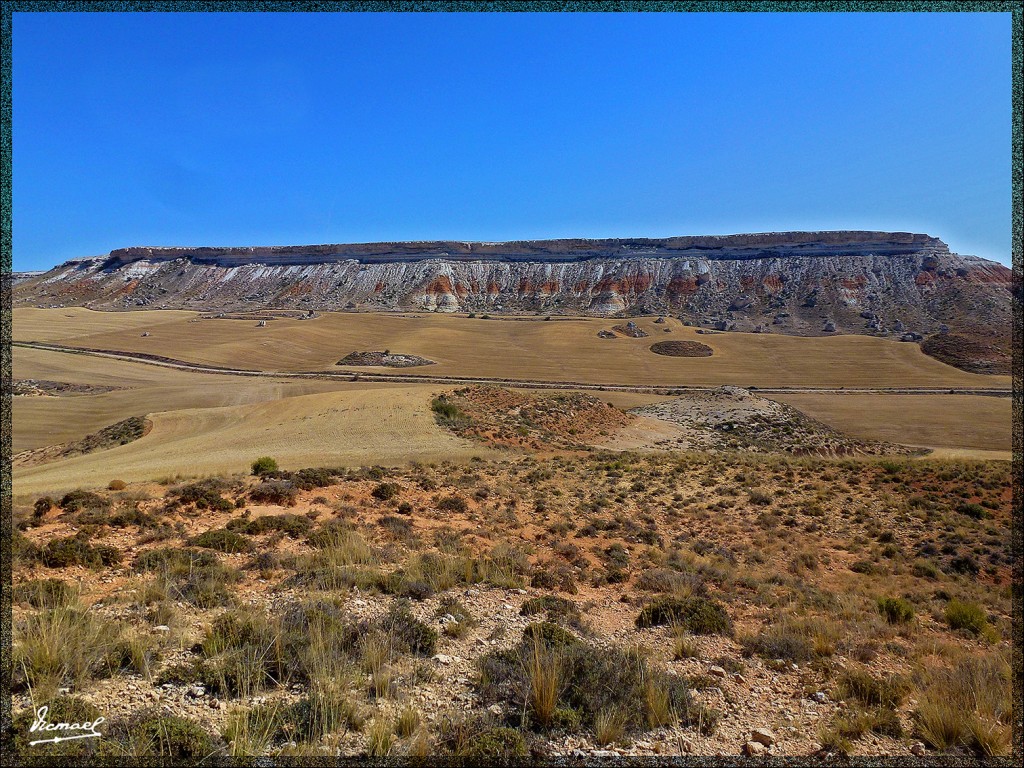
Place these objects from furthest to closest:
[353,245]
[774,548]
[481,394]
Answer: [353,245], [481,394], [774,548]

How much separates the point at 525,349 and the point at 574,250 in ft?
192

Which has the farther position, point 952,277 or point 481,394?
point 952,277

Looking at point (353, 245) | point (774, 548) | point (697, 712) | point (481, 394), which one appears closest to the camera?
point (697, 712)

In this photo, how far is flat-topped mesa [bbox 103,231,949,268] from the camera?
102m

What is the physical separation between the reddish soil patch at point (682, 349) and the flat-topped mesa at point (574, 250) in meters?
50.2

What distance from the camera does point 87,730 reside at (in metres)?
3.50

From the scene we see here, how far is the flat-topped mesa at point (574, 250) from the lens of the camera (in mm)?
101625

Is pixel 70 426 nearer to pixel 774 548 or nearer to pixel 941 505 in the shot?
pixel 774 548

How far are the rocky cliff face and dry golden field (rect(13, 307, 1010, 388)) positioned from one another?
50.9 ft

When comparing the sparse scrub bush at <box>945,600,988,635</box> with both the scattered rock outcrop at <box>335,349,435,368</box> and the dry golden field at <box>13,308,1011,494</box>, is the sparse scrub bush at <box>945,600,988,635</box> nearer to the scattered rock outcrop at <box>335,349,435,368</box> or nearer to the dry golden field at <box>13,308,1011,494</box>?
the dry golden field at <box>13,308,1011,494</box>

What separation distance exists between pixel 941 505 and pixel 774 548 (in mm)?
7450

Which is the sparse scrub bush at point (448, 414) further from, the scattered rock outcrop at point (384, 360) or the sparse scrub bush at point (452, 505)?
the scattered rock outcrop at point (384, 360)

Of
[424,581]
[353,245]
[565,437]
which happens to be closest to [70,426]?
[565,437]

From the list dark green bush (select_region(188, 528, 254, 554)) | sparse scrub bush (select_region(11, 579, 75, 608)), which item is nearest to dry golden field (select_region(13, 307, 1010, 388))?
dark green bush (select_region(188, 528, 254, 554))
